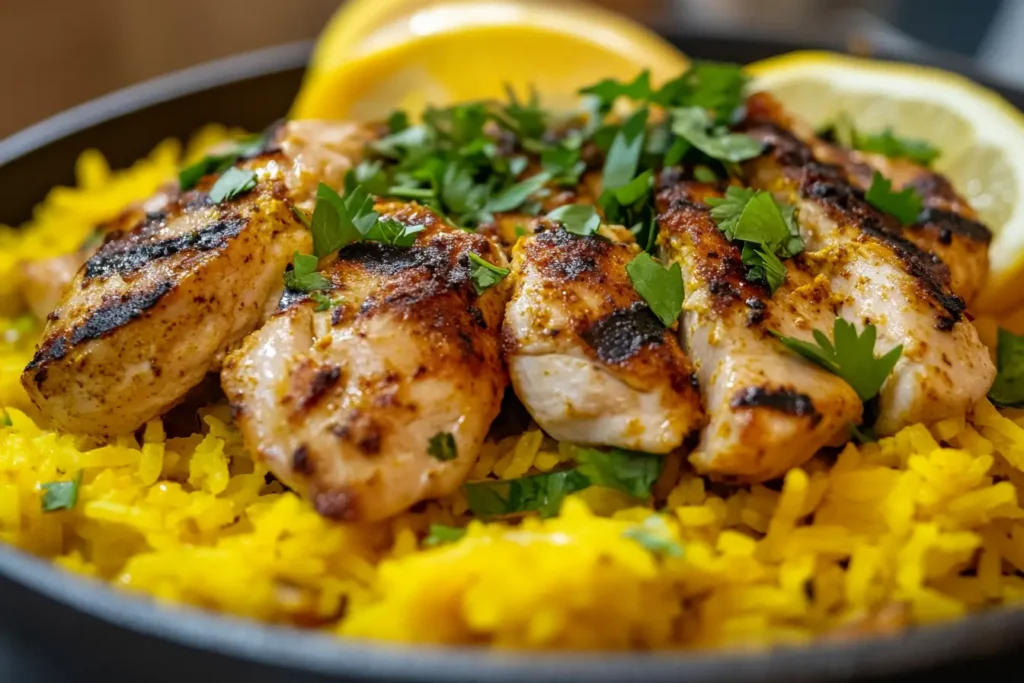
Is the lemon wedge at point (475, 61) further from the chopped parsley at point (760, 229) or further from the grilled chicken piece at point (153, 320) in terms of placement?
A: the grilled chicken piece at point (153, 320)

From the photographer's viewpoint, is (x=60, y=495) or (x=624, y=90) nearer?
(x=60, y=495)

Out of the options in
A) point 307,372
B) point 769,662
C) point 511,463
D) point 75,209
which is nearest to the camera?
point 769,662

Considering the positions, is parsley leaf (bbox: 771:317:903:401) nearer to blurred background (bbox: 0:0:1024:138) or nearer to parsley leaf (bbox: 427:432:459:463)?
parsley leaf (bbox: 427:432:459:463)

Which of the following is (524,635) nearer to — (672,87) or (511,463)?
(511,463)

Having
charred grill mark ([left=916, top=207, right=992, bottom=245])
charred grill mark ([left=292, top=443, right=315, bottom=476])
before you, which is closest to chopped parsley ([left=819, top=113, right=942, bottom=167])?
charred grill mark ([left=916, top=207, right=992, bottom=245])

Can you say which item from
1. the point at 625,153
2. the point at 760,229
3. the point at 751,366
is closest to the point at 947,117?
the point at 625,153

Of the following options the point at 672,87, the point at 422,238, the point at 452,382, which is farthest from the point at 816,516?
the point at 672,87

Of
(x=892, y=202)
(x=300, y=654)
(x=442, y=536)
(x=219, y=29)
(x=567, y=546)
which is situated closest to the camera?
(x=300, y=654)

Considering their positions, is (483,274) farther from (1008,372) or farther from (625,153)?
(1008,372)
